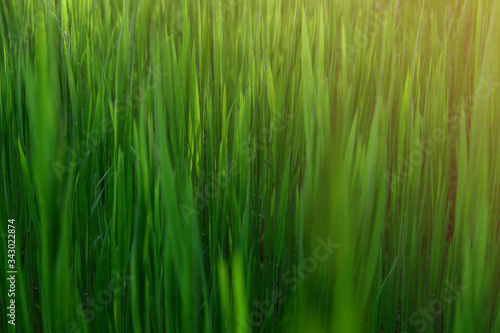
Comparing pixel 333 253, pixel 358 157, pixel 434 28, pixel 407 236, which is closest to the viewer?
pixel 333 253

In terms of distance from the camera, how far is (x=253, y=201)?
0.78 meters

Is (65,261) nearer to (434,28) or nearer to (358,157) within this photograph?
(358,157)

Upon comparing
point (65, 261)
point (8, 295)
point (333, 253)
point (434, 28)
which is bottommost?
point (8, 295)

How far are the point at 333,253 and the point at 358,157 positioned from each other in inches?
8.3

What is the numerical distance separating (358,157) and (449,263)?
23 cm

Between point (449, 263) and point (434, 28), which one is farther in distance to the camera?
Result: point (434, 28)

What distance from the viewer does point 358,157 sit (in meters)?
0.53

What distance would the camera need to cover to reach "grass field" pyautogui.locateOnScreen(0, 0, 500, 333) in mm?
442

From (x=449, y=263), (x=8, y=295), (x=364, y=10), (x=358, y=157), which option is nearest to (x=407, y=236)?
(x=449, y=263)

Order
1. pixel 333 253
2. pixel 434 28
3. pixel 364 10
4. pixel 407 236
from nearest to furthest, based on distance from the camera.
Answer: pixel 333 253 → pixel 407 236 → pixel 434 28 → pixel 364 10

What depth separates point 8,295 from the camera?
2.24 feet

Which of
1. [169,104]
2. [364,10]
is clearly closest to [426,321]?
[169,104]

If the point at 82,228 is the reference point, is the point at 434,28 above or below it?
above

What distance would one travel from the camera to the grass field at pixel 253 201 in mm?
442
